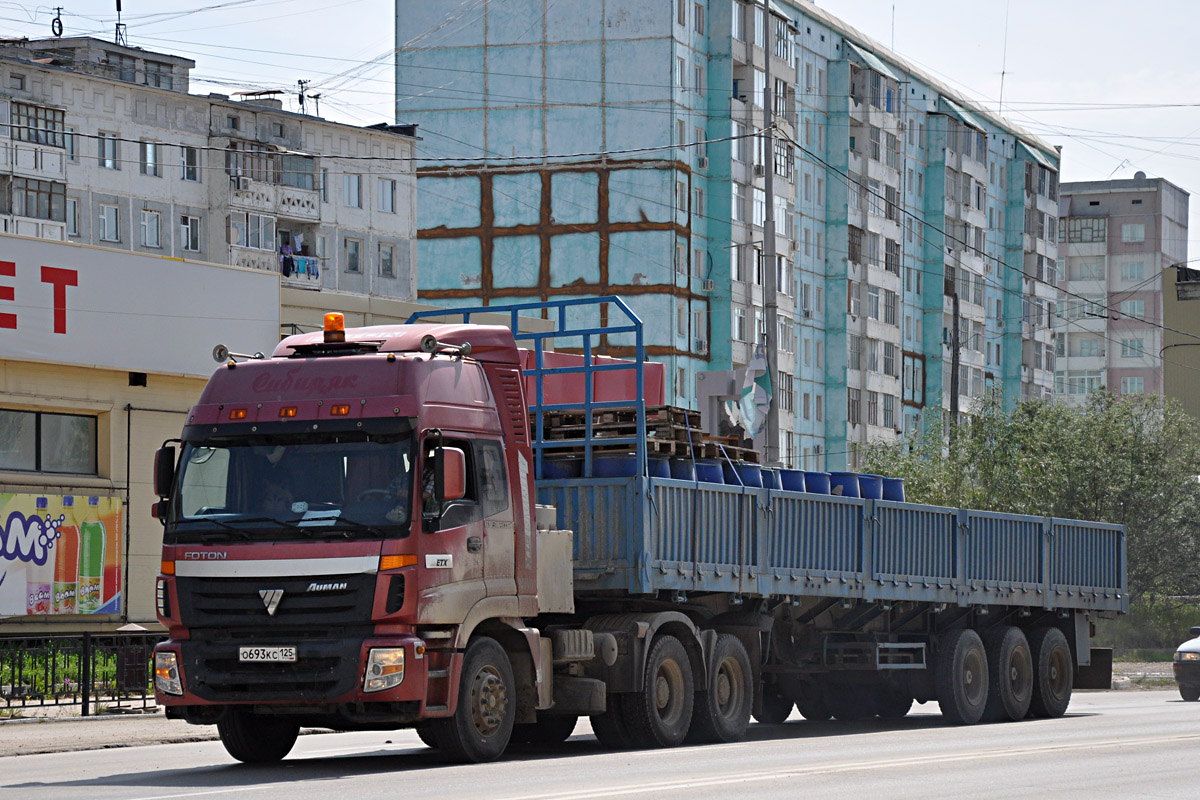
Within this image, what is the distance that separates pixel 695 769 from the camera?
574 inches

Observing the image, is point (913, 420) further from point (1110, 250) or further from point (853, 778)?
point (853, 778)

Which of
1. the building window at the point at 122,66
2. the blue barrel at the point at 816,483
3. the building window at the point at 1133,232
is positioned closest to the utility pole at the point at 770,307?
the blue barrel at the point at 816,483

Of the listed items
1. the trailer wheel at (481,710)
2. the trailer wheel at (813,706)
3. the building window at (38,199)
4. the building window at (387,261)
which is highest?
the building window at (38,199)

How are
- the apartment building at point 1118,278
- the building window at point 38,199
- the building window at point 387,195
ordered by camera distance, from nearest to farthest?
1. the building window at point 38,199
2. the building window at point 387,195
3. the apartment building at point 1118,278

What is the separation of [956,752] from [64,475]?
18.2m

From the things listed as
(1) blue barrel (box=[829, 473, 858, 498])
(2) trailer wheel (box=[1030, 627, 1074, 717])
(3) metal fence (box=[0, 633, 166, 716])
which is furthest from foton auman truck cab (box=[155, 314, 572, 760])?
(2) trailer wheel (box=[1030, 627, 1074, 717])

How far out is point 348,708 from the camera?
571 inches

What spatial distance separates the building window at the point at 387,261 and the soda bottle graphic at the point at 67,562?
37.5 meters

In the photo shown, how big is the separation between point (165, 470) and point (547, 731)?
5.29m

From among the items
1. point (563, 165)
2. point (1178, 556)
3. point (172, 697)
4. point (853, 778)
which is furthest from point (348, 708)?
point (563, 165)

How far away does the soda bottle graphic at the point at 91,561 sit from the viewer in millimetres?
30641

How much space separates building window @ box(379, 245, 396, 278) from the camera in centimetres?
6753

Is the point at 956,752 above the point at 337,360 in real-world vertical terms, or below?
below

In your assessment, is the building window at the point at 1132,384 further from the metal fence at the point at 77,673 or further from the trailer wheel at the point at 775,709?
the metal fence at the point at 77,673
